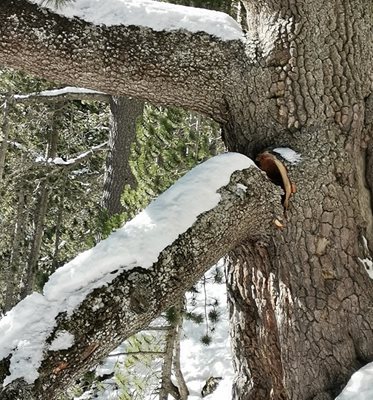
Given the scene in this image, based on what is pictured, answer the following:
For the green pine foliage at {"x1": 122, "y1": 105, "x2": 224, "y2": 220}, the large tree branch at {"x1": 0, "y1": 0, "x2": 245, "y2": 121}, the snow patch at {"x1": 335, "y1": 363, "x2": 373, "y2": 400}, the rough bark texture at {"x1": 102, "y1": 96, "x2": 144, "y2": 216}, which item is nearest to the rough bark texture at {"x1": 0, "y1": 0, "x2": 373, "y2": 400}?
the large tree branch at {"x1": 0, "y1": 0, "x2": 245, "y2": 121}

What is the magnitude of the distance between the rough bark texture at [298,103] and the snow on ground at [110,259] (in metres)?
0.18

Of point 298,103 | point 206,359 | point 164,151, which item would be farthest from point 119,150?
point 298,103

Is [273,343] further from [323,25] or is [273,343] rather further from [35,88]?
[35,88]

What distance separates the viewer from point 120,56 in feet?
8.11

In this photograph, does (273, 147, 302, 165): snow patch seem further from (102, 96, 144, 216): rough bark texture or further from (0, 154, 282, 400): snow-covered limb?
(102, 96, 144, 216): rough bark texture

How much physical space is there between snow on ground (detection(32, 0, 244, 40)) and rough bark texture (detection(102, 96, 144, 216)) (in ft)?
14.1

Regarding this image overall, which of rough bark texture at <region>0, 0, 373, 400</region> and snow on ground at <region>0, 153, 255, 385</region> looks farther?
rough bark texture at <region>0, 0, 373, 400</region>

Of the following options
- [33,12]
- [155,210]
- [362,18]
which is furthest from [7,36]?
[362,18]

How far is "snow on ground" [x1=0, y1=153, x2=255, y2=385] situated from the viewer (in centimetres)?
191

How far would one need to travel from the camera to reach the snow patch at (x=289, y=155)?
2475 millimetres

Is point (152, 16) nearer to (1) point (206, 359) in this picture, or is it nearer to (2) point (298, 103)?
(2) point (298, 103)

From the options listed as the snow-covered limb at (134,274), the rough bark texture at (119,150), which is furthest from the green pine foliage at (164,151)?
the snow-covered limb at (134,274)

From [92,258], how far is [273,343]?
1.05 m

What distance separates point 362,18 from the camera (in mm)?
2600
